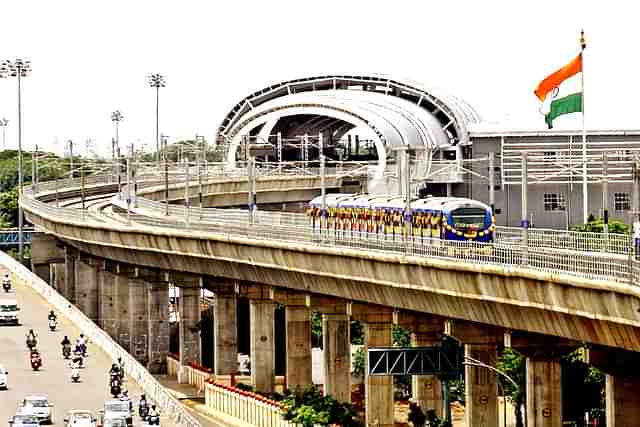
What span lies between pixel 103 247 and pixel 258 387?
2810cm

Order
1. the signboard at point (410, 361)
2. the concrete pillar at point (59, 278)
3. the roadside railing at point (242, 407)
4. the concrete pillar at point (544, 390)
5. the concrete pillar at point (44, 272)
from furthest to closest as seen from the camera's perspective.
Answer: the concrete pillar at point (44, 272) < the concrete pillar at point (59, 278) < the roadside railing at point (242, 407) < the signboard at point (410, 361) < the concrete pillar at point (544, 390)

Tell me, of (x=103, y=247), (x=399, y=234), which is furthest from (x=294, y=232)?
(x=103, y=247)

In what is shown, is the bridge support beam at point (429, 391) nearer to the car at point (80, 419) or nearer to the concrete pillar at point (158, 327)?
the car at point (80, 419)

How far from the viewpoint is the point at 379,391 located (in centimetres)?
8156

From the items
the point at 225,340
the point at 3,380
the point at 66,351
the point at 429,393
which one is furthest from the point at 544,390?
the point at 225,340

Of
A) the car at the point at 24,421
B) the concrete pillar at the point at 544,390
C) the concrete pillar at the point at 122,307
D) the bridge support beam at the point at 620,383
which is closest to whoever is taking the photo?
A: the bridge support beam at the point at 620,383

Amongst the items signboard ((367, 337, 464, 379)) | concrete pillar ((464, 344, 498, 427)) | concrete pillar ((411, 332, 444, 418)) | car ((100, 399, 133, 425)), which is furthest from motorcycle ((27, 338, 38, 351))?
concrete pillar ((464, 344, 498, 427))

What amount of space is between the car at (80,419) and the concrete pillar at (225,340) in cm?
3821

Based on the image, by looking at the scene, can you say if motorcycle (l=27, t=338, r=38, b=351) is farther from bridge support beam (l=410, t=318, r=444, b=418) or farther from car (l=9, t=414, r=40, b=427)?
car (l=9, t=414, r=40, b=427)

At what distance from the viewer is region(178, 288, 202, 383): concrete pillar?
115 m

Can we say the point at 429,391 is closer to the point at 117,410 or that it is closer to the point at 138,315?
the point at 117,410

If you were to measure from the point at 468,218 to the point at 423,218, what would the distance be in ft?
9.93

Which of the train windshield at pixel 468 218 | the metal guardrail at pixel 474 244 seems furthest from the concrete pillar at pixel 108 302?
the train windshield at pixel 468 218

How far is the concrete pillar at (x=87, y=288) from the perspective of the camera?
146500 mm
